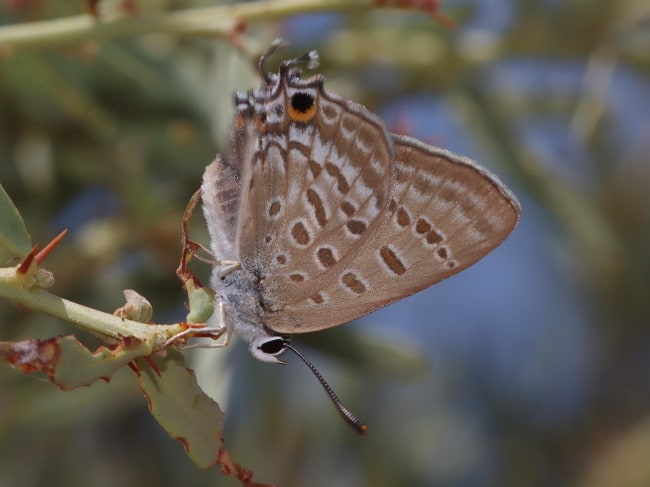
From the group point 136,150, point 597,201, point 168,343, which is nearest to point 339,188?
point 168,343

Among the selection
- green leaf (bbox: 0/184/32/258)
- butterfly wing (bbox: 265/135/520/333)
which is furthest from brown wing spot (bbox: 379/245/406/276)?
green leaf (bbox: 0/184/32/258)

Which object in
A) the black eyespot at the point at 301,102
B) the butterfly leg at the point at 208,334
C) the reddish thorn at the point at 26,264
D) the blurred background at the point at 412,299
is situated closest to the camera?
the reddish thorn at the point at 26,264

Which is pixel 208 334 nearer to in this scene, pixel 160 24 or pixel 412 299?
pixel 160 24

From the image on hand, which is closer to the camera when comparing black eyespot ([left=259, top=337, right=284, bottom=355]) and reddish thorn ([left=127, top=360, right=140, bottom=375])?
reddish thorn ([left=127, top=360, right=140, bottom=375])

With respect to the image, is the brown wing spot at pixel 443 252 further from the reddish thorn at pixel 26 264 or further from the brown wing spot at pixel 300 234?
the reddish thorn at pixel 26 264

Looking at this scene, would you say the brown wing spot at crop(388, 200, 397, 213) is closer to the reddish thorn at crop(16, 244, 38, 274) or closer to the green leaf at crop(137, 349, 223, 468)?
the green leaf at crop(137, 349, 223, 468)

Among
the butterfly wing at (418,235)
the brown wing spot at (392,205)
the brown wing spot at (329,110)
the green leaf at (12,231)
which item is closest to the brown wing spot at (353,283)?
the butterfly wing at (418,235)

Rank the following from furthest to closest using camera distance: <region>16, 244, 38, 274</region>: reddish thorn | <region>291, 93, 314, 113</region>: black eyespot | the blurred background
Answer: the blurred background
<region>291, 93, 314, 113</region>: black eyespot
<region>16, 244, 38, 274</region>: reddish thorn
